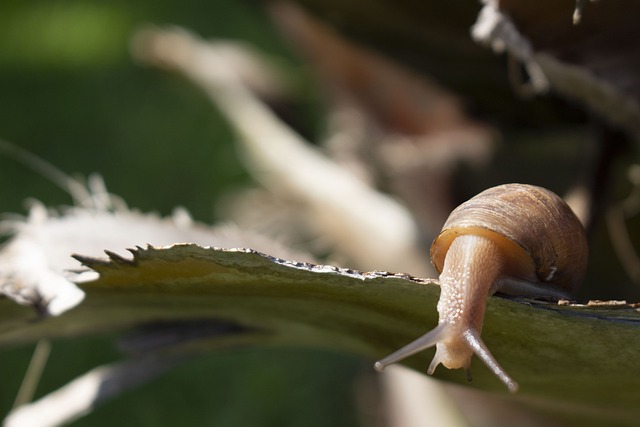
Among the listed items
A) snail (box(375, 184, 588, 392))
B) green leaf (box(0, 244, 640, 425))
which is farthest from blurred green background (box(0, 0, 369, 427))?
snail (box(375, 184, 588, 392))

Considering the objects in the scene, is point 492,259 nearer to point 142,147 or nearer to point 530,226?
point 530,226

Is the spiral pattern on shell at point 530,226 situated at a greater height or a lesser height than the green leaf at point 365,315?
greater

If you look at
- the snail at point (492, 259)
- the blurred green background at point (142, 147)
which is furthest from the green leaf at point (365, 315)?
the blurred green background at point (142, 147)

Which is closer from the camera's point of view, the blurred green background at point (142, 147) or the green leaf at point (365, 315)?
the green leaf at point (365, 315)

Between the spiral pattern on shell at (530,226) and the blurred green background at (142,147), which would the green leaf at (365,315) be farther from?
the blurred green background at (142,147)

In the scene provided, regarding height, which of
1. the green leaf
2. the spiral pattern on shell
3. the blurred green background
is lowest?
the green leaf

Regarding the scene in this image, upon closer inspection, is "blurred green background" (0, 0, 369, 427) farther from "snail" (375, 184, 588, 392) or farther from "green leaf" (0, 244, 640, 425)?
"snail" (375, 184, 588, 392)

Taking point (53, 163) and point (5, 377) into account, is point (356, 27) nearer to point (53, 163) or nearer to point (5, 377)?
point (5, 377)

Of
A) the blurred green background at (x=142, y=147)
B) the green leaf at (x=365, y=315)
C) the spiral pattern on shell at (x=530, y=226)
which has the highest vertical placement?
the blurred green background at (x=142, y=147)

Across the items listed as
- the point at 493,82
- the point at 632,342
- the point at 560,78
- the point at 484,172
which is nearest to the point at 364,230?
the point at 484,172
